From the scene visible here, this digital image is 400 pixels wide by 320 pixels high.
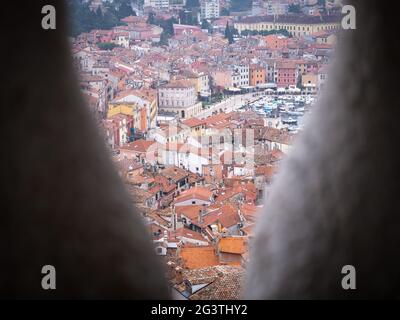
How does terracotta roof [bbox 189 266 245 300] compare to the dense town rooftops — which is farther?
the dense town rooftops

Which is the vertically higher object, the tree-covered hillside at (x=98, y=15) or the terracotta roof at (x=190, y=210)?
the tree-covered hillside at (x=98, y=15)

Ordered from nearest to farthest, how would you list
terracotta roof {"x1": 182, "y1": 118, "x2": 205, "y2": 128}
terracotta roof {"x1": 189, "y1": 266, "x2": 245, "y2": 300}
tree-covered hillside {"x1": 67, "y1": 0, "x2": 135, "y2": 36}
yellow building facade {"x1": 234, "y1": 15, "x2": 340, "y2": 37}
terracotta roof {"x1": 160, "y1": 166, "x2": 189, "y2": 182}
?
tree-covered hillside {"x1": 67, "y1": 0, "x2": 135, "y2": 36} < terracotta roof {"x1": 189, "y1": 266, "x2": 245, "y2": 300} < yellow building facade {"x1": 234, "y1": 15, "x2": 340, "y2": 37} < terracotta roof {"x1": 160, "y1": 166, "x2": 189, "y2": 182} < terracotta roof {"x1": 182, "y1": 118, "x2": 205, "y2": 128}

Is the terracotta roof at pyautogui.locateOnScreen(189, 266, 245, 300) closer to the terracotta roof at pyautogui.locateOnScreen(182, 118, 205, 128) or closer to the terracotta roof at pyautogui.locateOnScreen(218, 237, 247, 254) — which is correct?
the terracotta roof at pyautogui.locateOnScreen(218, 237, 247, 254)

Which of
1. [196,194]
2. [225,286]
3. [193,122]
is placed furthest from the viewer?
[193,122]

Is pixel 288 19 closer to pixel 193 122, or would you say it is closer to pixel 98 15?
pixel 193 122

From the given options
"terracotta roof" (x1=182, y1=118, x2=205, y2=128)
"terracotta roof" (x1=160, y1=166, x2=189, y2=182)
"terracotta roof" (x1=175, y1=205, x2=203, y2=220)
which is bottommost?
"terracotta roof" (x1=175, y1=205, x2=203, y2=220)

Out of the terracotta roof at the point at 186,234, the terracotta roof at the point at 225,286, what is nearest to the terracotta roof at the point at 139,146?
the terracotta roof at the point at 186,234

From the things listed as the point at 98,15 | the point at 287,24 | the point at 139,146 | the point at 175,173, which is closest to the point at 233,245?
the point at 139,146

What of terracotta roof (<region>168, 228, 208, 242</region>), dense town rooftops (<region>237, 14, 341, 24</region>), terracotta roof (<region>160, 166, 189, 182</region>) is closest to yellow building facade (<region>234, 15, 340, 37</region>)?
dense town rooftops (<region>237, 14, 341, 24</region>)

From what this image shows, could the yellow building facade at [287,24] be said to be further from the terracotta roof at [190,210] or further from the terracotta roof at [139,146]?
the terracotta roof at [190,210]

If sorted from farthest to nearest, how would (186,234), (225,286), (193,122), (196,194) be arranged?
(193,122)
(196,194)
(186,234)
(225,286)

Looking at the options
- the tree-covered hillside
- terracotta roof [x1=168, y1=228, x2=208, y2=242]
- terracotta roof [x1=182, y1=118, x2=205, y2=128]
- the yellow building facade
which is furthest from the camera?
terracotta roof [x1=182, y1=118, x2=205, y2=128]
